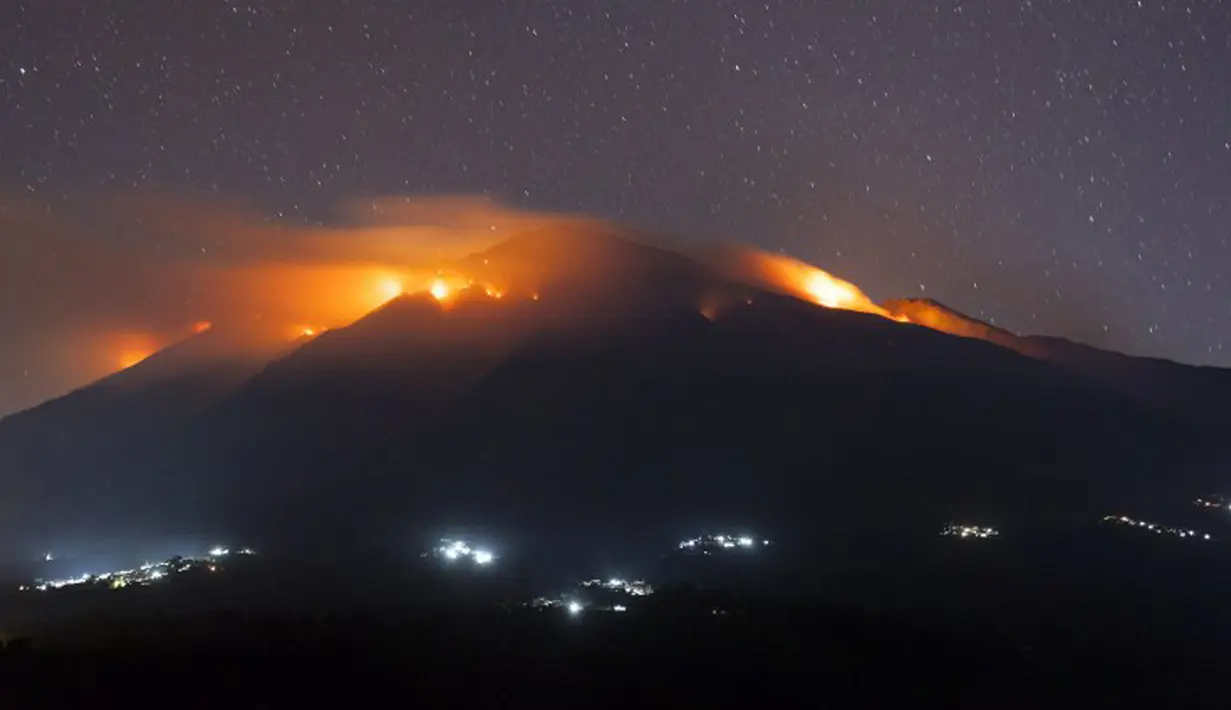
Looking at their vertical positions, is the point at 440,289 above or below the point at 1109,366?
above

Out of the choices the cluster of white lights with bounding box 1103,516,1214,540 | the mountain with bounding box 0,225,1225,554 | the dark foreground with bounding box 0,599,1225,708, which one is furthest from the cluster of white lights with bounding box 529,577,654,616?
the cluster of white lights with bounding box 1103,516,1214,540


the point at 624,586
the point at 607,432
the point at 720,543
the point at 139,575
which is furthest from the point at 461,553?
the point at 607,432

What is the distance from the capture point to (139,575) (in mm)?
76438

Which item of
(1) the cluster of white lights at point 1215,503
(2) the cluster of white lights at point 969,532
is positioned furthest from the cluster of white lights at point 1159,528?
(1) the cluster of white lights at point 1215,503

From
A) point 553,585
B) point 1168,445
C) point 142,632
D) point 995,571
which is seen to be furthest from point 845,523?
point 142,632

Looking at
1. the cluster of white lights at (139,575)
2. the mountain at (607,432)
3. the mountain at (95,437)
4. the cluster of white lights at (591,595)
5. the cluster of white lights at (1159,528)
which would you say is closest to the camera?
the cluster of white lights at (591,595)

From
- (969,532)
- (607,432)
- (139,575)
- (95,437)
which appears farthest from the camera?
(95,437)

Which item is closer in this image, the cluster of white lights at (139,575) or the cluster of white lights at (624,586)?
the cluster of white lights at (624,586)

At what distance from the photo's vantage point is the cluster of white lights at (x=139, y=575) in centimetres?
7350

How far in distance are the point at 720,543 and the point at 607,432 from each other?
123 ft

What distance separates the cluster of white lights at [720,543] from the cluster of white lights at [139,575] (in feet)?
108

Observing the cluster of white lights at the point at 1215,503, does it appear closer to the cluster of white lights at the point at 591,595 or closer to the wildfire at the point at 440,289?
the cluster of white lights at the point at 591,595

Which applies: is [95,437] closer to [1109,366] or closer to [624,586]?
[624,586]

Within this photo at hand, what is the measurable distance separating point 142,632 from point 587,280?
455ft
